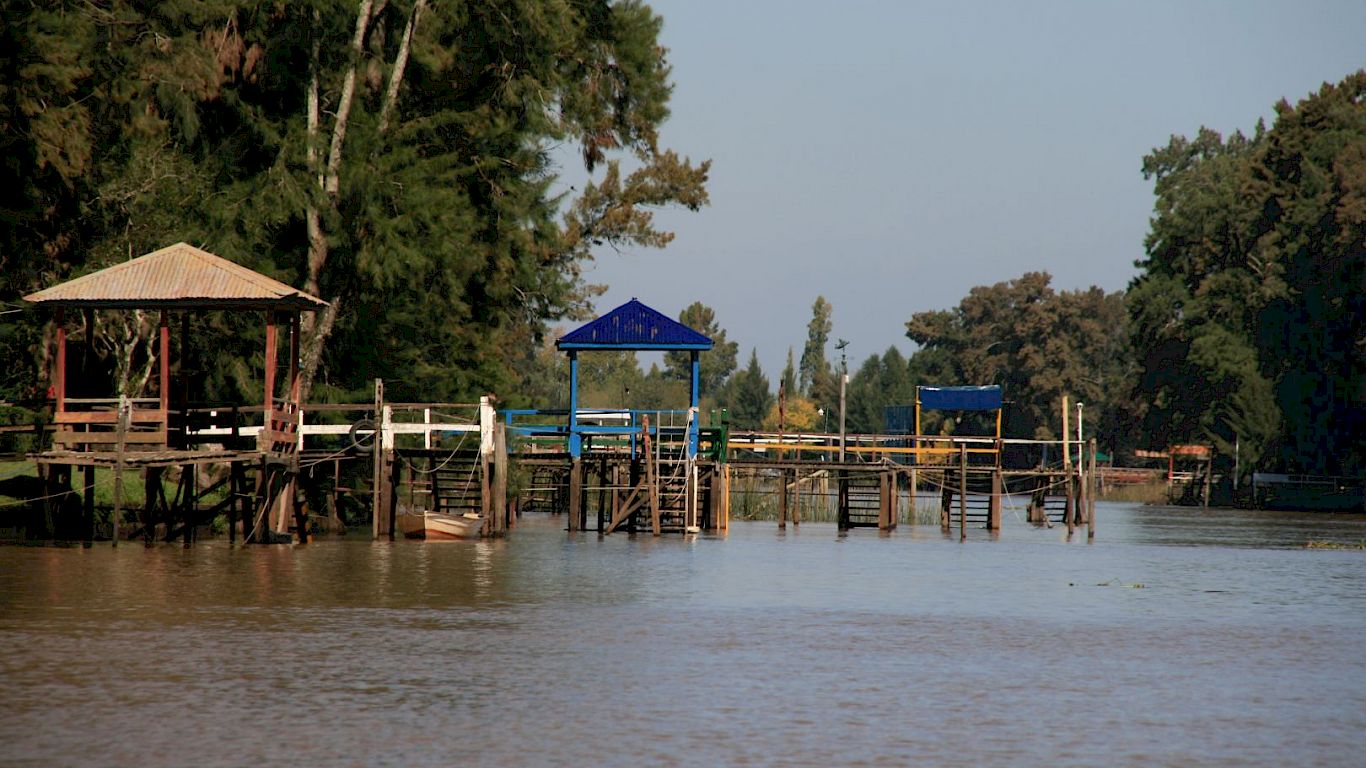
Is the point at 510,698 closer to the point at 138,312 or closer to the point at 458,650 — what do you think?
the point at 458,650

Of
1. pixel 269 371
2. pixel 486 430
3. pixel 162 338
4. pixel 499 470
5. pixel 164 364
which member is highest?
pixel 162 338

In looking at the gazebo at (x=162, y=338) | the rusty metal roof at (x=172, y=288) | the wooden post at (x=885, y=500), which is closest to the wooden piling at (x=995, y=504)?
the wooden post at (x=885, y=500)

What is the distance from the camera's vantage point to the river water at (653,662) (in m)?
16.5

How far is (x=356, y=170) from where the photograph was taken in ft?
150


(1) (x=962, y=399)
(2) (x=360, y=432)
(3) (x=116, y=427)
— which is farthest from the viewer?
(1) (x=962, y=399)

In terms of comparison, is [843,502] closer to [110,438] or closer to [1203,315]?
[110,438]

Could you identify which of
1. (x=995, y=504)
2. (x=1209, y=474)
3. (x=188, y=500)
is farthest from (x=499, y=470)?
(x=1209, y=474)

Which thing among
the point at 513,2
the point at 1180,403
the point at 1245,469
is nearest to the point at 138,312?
the point at 513,2

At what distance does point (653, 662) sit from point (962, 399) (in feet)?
232

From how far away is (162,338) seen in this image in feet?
129

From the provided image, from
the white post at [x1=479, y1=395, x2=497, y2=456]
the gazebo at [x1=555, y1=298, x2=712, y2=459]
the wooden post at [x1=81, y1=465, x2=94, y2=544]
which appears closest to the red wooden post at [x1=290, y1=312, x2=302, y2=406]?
the wooden post at [x1=81, y1=465, x2=94, y2=544]

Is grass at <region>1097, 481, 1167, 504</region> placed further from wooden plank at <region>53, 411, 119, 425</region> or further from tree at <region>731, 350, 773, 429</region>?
wooden plank at <region>53, 411, 119, 425</region>

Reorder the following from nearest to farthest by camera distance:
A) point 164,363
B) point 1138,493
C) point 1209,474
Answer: point 164,363 < point 1209,474 < point 1138,493

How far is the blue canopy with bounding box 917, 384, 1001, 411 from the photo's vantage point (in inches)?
3573
